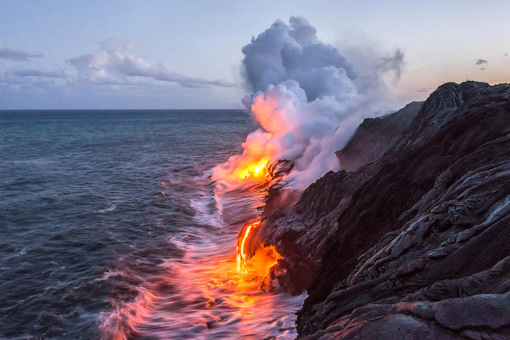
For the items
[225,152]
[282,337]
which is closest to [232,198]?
[282,337]

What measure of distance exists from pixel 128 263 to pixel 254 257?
6330mm

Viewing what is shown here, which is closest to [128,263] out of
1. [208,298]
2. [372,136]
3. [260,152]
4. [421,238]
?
[208,298]

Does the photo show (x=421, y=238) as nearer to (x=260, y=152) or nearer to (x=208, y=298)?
(x=208, y=298)

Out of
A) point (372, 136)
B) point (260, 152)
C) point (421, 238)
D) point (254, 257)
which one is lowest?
point (254, 257)

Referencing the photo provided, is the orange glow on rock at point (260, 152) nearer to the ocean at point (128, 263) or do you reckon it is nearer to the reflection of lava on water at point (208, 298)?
the ocean at point (128, 263)

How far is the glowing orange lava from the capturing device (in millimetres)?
15172

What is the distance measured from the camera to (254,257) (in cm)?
1588

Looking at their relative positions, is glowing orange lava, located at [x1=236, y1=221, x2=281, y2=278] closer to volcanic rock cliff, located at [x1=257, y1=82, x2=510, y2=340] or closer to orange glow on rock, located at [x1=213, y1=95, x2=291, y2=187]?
volcanic rock cliff, located at [x1=257, y1=82, x2=510, y2=340]

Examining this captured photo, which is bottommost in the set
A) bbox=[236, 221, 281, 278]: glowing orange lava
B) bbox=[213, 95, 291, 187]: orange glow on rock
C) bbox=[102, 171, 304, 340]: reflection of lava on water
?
bbox=[102, 171, 304, 340]: reflection of lava on water

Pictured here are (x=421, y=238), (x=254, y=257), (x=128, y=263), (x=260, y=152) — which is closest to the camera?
(x=421, y=238)

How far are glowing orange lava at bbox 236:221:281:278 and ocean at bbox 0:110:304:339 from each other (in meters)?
0.54

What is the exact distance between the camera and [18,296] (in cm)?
1503

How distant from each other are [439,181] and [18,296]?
1550 centimetres

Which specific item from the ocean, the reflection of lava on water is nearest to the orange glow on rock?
the ocean
